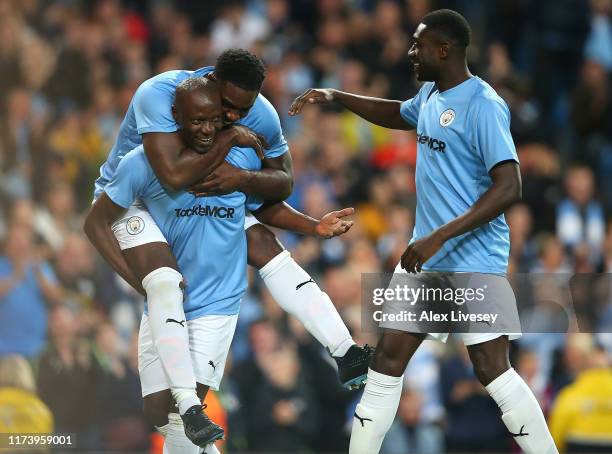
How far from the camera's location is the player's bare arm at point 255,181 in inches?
209

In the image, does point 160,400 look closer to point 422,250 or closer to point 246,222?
point 246,222

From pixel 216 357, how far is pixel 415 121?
1.53 meters

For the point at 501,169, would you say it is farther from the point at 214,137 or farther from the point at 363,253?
the point at 363,253

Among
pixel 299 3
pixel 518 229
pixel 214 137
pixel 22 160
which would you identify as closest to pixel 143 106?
pixel 214 137

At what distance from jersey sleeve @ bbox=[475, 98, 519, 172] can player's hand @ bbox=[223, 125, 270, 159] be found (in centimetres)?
104

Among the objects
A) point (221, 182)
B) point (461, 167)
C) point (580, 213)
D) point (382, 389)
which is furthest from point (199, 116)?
point (580, 213)

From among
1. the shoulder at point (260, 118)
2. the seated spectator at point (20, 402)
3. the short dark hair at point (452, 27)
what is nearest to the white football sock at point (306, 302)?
the shoulder at point (260, 118)

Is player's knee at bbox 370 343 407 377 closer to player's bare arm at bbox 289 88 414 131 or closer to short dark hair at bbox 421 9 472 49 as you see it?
player's bare arm at bbox 289 88 414 131

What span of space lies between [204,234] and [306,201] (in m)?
4.78

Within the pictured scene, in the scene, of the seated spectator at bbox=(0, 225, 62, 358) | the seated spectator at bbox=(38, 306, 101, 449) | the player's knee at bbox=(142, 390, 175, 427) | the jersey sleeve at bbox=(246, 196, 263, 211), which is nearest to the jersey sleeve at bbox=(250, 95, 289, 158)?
the jersey sleeve at bbox=(246, 196, 263, 211)

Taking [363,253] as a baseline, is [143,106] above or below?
above

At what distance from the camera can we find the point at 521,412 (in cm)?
516

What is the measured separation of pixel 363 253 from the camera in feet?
31.2

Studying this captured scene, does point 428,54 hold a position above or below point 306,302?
above
